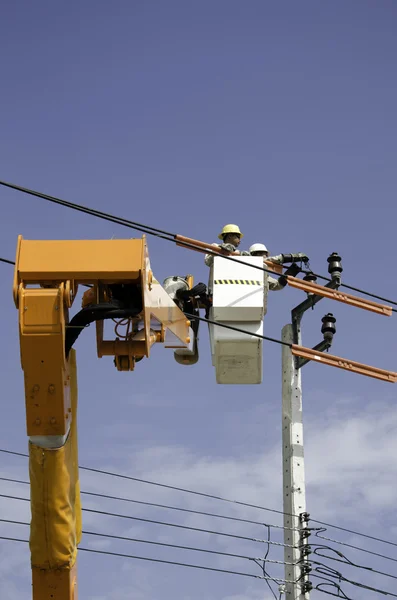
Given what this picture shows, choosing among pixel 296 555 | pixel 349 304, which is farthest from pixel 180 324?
pixel 296 555

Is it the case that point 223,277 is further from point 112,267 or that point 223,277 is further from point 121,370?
point 112,267

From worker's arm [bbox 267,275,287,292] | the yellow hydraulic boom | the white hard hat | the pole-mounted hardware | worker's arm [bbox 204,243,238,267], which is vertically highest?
the white hard hat

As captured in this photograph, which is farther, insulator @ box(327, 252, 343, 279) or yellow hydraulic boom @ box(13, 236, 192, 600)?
insulator @ box(327, 252, 343, 279)

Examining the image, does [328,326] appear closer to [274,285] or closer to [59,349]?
[274,285]

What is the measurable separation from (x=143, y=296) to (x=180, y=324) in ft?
5.95

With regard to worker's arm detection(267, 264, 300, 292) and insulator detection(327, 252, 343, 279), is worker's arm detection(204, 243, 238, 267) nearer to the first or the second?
worker's arm detection(267, 264, 300, 292)

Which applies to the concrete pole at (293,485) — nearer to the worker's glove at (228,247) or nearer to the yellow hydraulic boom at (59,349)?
the worker's glove at (228,247)

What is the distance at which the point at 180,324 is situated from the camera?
357 inches

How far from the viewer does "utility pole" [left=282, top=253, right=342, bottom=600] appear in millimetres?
11062

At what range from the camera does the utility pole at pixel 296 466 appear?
1106 cm

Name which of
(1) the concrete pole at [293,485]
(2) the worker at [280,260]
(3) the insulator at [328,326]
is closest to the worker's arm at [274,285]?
(2) the worker at [280,260]

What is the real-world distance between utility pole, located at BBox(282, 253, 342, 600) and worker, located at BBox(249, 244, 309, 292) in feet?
0.68

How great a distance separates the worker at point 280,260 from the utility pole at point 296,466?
0.21m

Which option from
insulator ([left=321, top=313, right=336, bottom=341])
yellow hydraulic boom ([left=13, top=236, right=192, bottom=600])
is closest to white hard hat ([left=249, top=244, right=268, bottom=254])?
insulator ([left=321, top=313, right=336, bottom=341])
